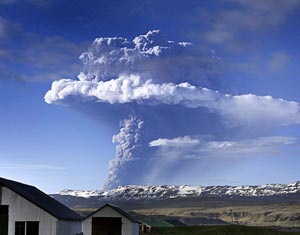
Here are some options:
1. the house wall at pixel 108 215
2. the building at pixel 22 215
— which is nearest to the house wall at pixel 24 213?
the building at pixel 22 215

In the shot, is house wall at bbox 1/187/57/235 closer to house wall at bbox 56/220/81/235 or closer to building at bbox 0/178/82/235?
building at bbox 0/178/82/235

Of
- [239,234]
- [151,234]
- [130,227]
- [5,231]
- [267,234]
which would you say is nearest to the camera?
[5,231]

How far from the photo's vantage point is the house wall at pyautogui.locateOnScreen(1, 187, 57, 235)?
161 feet

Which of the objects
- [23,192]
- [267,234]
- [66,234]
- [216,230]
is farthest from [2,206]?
[216,230]

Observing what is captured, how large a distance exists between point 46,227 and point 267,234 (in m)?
46.6

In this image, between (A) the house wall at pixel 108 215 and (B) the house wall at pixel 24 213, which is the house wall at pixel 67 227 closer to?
(B) the house wall at pixel 24 213

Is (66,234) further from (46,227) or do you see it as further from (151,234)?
(151,234)

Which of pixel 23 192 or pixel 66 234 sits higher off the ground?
pixel 23 192

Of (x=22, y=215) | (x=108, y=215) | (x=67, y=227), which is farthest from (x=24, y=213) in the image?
(x=108, y=215)

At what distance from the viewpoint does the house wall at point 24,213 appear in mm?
48953

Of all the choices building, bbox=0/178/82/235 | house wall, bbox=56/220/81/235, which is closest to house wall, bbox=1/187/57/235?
building, bbox=0/178/82/235

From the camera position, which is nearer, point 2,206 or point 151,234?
point 2,206

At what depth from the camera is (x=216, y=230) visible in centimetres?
9781

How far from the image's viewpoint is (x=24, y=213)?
4906 centimetres
